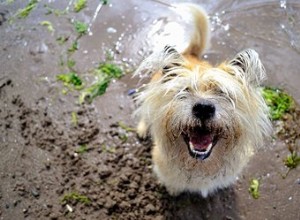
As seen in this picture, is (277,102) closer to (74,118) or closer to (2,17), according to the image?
(74,118)


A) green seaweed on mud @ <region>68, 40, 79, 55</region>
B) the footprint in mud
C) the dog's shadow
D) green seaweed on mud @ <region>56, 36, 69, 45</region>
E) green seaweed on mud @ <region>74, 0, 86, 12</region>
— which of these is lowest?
the dog's shadow

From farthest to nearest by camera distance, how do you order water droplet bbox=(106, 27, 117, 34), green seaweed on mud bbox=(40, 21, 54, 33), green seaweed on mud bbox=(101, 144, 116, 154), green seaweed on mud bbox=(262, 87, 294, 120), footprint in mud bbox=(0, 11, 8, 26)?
footprint in mud bbox=(0, 11, 8, 26) < green seaweed on mud bbox=(40, 21, 54, 33) < water droplet bbox=(106, 27, 117, 34) < green seaweed on mud bbox=(262, 87, 294, 120) < green seaweed on mud bbox=(101, 144, 116, 154)

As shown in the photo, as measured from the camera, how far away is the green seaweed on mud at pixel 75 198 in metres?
4.41

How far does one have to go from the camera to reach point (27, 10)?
6031 mm

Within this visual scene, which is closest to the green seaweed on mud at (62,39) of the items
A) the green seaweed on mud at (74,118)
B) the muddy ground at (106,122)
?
the muddy ground at (106,122)

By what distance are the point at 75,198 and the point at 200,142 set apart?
1719mm

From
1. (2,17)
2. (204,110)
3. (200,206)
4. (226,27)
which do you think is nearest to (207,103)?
(204,110)

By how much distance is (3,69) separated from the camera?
5426mm

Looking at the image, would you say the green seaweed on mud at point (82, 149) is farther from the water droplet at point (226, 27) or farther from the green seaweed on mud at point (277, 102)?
the water droplet at point (226, 27)

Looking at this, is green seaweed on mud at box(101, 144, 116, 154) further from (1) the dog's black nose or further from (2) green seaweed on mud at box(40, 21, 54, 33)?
(2) green seaweed on mud at box(40, 21, 54, 33)

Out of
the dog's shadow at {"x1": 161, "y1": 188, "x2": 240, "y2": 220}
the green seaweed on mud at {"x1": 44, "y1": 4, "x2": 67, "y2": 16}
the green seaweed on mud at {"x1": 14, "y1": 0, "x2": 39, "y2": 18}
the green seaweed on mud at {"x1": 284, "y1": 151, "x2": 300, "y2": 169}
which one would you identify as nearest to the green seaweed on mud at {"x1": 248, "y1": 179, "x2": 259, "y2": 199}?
the dog's shadow at {"x1": 161, "y1": 188, "x2": 240, "y2": 220}

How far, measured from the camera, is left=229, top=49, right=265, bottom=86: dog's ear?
3143 millimetres

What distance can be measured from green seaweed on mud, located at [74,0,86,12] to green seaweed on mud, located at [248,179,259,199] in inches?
134

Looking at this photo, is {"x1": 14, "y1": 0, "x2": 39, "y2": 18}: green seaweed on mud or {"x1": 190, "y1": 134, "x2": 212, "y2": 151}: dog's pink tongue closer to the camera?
{"x1": 190, "y1": 134, "x2": 212, "y2": 151}: dog's pink tongue
